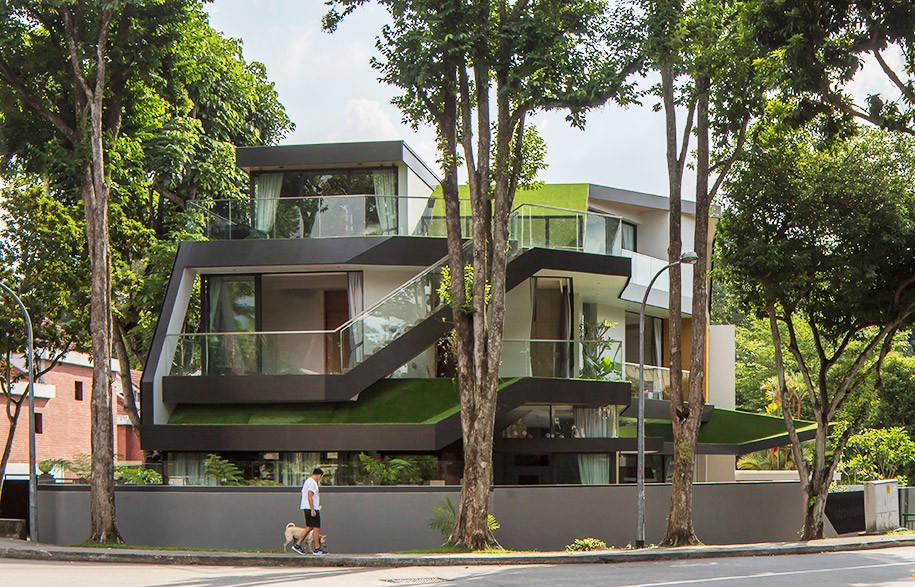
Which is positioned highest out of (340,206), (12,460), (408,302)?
(340,206)

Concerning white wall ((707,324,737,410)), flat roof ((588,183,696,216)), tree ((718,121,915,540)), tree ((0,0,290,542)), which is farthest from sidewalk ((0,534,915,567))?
white wall ((707,324,737,410))

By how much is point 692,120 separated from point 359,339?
9.54 meters

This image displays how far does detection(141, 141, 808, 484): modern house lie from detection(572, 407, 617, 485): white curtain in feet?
0.10

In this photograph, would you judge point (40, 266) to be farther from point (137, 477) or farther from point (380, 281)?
point (380, 281)

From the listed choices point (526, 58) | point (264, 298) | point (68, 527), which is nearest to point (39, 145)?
point (264, 298)

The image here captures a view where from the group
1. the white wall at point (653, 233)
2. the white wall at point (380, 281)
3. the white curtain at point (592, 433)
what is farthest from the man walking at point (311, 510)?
the white wall at point (653, 233)

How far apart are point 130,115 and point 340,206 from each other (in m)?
6.08

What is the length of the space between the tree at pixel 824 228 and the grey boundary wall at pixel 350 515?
584 centimetres

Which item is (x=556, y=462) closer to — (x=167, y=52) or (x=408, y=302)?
(x=408, y=302)

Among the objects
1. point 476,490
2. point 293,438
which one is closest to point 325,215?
point 293,438

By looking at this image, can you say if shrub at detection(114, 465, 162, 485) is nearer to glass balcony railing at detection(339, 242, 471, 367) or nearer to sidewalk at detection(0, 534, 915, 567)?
sidewalk at detection(0, 534, 915, 567)

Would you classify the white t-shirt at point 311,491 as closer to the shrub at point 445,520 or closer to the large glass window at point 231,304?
the shrub at point 445,520

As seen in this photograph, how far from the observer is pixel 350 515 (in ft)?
80.8

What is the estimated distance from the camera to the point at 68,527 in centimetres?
2680
